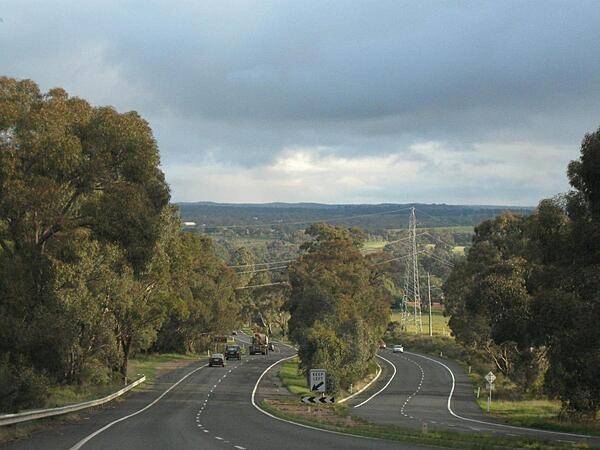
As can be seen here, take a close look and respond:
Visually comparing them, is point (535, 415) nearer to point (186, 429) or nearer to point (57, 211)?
point (186, 429)

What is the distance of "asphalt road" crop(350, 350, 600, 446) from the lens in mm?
36906

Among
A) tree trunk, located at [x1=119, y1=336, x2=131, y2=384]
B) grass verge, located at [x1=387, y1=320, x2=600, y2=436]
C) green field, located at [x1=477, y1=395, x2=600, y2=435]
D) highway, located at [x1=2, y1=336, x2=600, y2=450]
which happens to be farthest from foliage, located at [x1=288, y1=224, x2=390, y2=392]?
tree trunk, located at [x1=119, y1=336, x2=131, y2=384]

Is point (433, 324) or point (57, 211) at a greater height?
point (57, 211)

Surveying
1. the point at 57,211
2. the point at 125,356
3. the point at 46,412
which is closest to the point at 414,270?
the point at 125,356

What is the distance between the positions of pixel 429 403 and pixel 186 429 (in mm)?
31488

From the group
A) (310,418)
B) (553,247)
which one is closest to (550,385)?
(553,247)

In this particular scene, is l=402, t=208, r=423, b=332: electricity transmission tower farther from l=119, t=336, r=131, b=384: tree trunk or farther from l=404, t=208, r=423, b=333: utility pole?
l=119, t=336, r=131, b=384: tree trunk

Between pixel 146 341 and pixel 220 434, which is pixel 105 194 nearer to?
pixel 220 434

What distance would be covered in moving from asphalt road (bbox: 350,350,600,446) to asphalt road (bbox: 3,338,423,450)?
241 inches

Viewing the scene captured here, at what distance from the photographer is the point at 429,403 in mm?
55375

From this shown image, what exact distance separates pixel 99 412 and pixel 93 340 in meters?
13.3

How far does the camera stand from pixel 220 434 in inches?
992

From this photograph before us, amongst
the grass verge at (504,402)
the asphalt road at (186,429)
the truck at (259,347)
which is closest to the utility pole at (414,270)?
the grass verge at (504,402)

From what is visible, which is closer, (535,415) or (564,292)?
(564,292)
